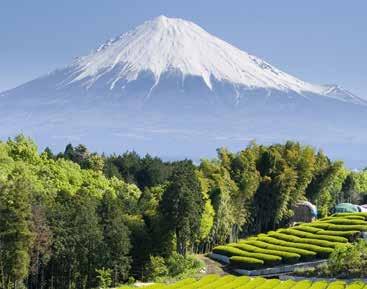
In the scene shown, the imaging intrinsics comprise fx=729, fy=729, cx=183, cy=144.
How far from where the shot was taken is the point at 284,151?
10262 cm

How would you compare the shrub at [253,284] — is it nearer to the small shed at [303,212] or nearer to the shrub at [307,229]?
the shrub at [307,229]

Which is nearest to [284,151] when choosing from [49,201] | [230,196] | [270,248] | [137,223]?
[230,196]

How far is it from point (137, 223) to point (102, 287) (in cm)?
1049

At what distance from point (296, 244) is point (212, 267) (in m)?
9.02

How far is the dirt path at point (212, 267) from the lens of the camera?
228 feet

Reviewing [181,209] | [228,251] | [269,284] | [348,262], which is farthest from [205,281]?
[228,251]

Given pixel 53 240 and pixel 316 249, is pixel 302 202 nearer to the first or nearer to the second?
pixel 316 249

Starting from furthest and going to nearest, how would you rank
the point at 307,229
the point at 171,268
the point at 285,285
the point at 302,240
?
the point at 307,229
the point at 302,240
the point at 171,268
the point at 285,285

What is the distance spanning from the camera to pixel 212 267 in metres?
72.2

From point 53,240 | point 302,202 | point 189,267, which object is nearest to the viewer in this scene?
point 53,240

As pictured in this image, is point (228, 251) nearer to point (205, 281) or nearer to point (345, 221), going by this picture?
point (345, 221)

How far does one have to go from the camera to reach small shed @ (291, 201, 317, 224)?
98.8 metres

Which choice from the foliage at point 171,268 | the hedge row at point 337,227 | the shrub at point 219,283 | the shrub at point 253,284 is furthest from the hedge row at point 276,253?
the shrub at point 253,284

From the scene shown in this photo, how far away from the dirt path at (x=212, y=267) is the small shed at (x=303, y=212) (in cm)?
2499
